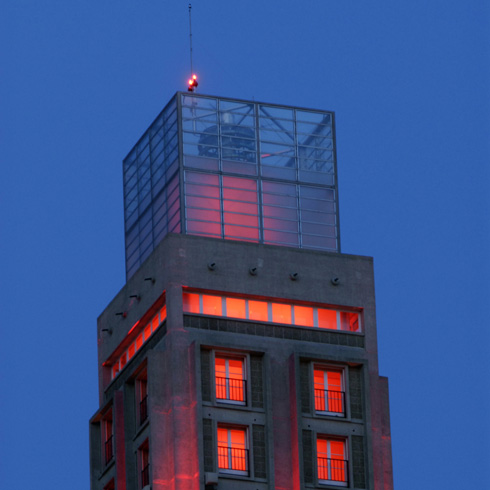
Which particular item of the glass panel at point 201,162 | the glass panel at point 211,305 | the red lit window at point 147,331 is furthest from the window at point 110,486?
the glass panel at point 201,162

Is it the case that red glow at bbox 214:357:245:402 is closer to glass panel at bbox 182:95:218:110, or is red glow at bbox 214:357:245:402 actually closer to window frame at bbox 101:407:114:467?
window frame at bbox 101:407:114:467

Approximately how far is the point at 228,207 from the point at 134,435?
1408 cm

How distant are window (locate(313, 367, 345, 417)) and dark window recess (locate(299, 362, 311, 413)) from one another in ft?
1.99

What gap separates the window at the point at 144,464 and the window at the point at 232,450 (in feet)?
13.4

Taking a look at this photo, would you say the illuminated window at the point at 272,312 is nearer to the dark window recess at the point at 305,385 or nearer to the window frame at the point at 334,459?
the dark window recess at the point at 305,385

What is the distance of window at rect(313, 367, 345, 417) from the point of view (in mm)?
121562

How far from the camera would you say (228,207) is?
12675 cm

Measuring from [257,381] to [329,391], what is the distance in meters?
4.22

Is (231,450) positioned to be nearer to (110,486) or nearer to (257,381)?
(257,381)

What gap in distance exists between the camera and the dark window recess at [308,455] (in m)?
119

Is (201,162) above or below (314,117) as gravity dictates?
below

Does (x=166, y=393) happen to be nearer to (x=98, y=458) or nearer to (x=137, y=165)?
(x=98, y=458)

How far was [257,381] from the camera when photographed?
121 m

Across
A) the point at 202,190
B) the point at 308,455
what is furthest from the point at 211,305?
the point at 308,455
